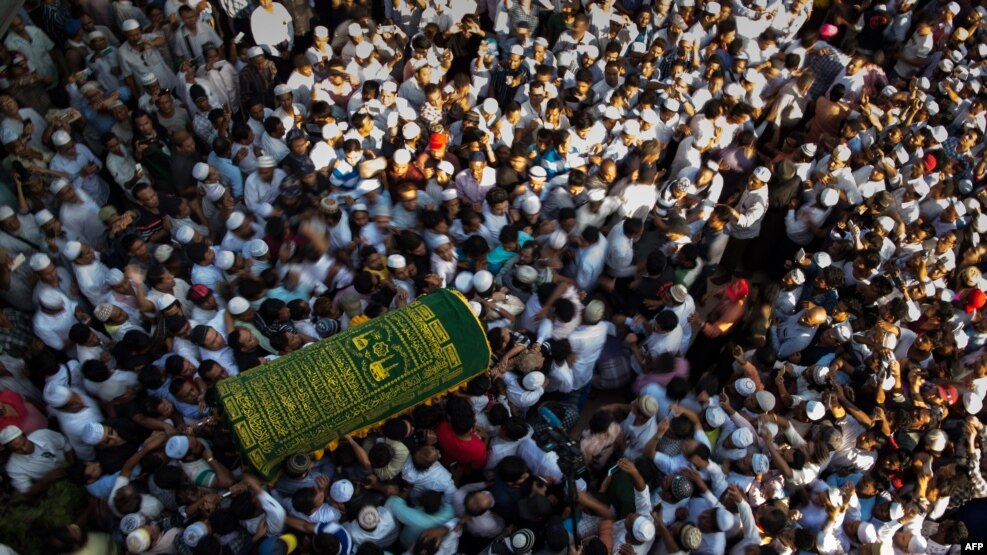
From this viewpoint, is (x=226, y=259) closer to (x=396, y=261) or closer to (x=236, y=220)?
(x=236, y=220)

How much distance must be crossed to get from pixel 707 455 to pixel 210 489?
3341 mm

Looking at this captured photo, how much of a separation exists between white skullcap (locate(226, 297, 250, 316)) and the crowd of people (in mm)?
17

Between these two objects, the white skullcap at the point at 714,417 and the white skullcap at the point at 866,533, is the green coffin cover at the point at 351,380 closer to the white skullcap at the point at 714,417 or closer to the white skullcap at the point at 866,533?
the white skullcap at the point at 714,417

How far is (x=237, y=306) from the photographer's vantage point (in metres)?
5.02

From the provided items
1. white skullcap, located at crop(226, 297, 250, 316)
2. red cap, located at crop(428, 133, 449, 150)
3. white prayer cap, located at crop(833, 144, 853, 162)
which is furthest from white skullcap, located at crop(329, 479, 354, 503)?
white prayer cap, located at crop(833, 144, 853, 162)

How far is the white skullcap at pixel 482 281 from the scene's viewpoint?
5.39m

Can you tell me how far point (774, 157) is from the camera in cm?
741

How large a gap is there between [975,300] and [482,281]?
455 cm

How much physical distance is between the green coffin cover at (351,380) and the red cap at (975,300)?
4.62 m

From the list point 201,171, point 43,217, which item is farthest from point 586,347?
point 43,217

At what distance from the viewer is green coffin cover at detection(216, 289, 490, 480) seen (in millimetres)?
4195

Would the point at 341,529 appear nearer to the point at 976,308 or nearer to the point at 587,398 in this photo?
the point at 587,398

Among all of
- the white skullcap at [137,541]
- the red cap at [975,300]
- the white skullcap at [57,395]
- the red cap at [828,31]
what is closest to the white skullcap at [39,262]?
the white skullcap at [57,395]

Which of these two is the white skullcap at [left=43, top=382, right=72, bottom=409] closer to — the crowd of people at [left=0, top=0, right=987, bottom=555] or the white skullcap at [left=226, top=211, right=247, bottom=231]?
the crowd of people at [left=0, top=0, right=987, bottom=555]
